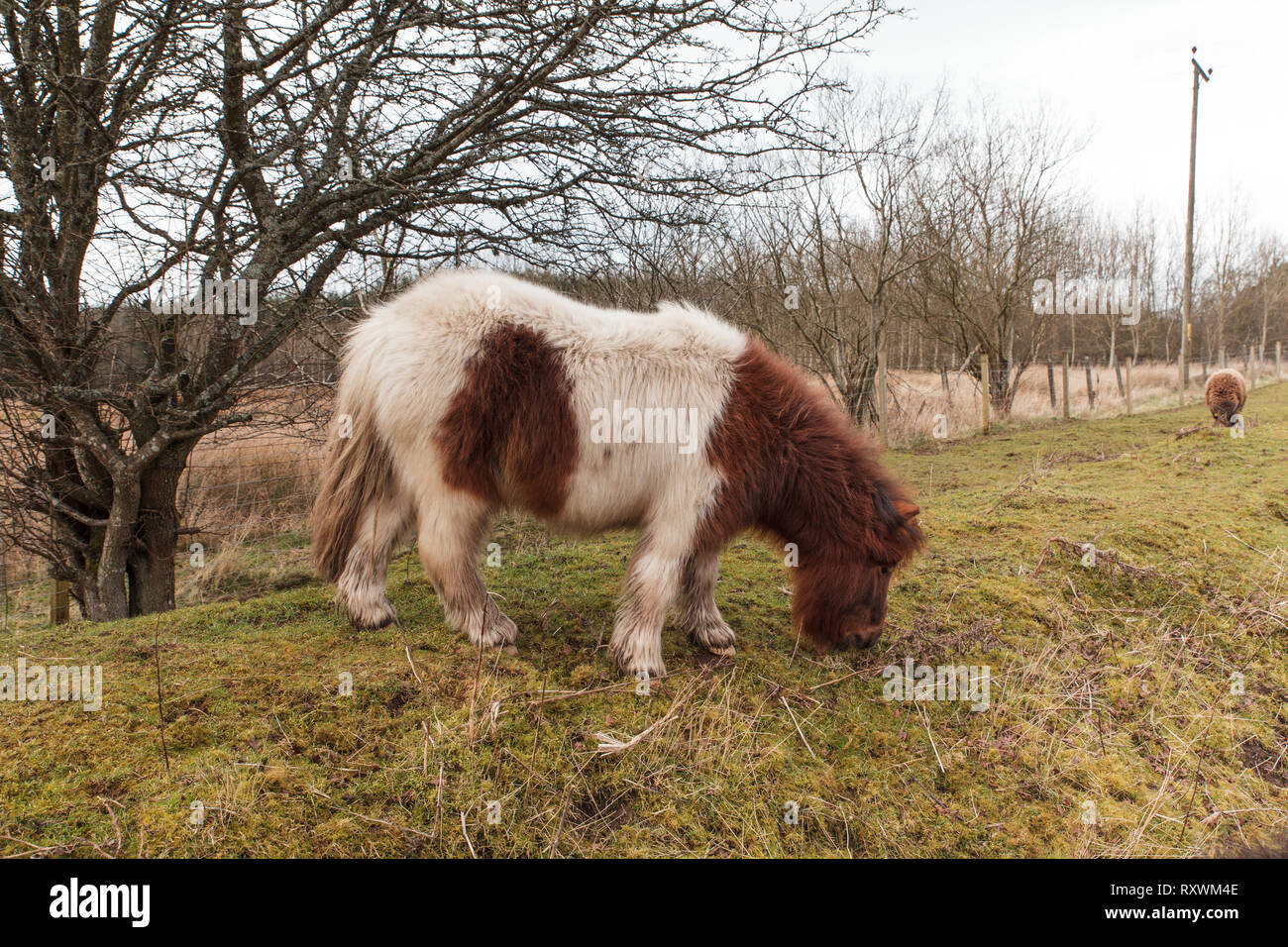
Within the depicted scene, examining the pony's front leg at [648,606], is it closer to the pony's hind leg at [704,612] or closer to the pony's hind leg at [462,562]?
the pony's hind leg at [704,612]

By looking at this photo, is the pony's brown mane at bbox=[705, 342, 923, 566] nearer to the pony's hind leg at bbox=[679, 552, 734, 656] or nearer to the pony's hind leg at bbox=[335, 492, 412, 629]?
the pony's hind leg at bbox=[679, 552, 734, 656]

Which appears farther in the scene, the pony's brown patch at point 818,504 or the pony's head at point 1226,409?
the pony's head at point 1226,409

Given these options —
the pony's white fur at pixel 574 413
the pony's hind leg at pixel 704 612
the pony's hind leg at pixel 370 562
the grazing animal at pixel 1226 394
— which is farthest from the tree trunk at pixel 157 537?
the grazing animal at pixel 1226 394

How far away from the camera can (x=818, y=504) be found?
402cm

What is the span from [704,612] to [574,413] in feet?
5.39

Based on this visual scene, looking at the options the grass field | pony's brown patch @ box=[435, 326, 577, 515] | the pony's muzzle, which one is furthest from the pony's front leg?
the pony's muzzle

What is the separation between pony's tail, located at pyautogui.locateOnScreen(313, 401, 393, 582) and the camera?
4.00 meters

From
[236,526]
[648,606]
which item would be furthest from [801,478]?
[236,526]

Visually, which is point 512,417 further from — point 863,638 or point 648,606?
point 863,638

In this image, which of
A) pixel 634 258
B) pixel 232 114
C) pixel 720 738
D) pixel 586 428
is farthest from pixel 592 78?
pixel 720 738

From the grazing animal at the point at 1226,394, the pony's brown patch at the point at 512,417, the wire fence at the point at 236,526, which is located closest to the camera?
the pony's brown patch at the point at 512,417

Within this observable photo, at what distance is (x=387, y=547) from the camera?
419 cm

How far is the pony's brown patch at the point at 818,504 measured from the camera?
3.96m
